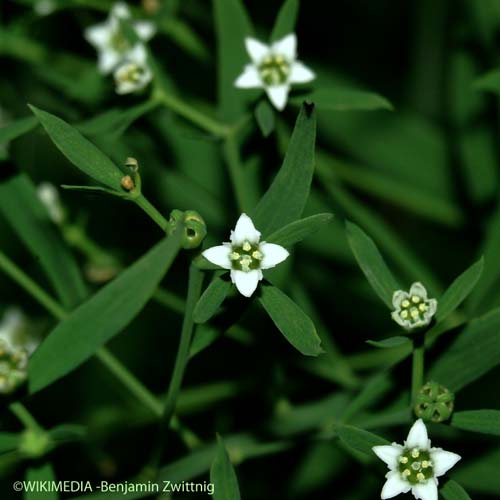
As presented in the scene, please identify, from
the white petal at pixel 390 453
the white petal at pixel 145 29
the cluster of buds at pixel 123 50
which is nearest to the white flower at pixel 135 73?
the cluster of buds at pixel 123 50

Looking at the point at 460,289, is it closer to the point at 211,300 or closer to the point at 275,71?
the point at 211,300

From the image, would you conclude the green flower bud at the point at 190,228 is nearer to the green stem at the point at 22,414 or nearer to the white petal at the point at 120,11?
the green stem at the point at 22,414

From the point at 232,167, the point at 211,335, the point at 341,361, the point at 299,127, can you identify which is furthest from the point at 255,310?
the point at 299,127

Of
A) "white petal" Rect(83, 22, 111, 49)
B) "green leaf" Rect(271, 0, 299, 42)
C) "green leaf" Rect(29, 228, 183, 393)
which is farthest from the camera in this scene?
"white petal" Rect(83, 22, 111, 49)

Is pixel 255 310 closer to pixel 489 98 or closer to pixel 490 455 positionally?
pixel 490 455

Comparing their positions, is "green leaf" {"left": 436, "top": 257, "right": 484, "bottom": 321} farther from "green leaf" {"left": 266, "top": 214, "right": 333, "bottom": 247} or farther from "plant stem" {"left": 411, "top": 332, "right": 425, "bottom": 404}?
"green leaf" {"left": 266, "top": 214, "right": 333, "bottom": 247}

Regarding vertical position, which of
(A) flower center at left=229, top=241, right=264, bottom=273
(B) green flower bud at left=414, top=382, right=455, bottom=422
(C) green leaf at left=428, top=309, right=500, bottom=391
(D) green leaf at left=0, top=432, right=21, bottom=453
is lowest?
(B) green flower bud at left=414, top=382, right=455, bottom=422

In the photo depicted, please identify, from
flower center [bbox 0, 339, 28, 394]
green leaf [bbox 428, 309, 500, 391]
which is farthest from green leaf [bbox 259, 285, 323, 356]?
flower center [bbox 0, 339, 28, 394]
